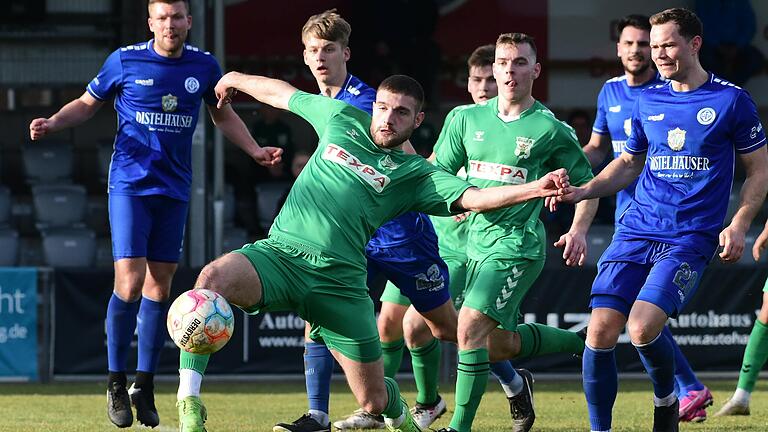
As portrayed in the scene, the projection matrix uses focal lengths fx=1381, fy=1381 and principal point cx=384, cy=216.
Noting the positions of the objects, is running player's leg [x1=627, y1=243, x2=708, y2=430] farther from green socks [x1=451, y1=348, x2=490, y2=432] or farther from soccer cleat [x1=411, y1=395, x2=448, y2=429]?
soccer cleat [x1=411, y1=395, x2=448, y2=429]

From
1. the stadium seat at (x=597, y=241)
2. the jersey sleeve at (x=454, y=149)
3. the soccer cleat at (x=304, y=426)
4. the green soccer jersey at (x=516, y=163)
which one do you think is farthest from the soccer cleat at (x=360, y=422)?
the stadium seat at (x=597, y=241)

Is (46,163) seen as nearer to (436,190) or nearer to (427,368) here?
(427,368)

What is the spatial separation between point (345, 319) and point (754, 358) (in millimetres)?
3817

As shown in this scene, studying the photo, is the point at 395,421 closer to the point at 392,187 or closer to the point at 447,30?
the point at 392,187

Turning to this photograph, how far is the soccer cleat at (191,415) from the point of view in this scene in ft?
19.9

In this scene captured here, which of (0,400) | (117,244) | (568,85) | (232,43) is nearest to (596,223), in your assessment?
(568,85)

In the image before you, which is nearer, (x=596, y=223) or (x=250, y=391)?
(x=250, y=391)

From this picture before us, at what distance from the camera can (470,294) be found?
7602mm

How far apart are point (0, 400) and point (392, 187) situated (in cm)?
514

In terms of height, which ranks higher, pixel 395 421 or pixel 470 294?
pixel 470 294

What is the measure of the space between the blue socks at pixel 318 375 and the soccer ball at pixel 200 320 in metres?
1.64

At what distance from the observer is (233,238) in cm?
1506

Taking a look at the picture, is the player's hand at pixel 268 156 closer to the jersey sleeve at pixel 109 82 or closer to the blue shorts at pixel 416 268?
the blue shorts at pixel 416 268

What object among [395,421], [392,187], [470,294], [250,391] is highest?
[392,187]
